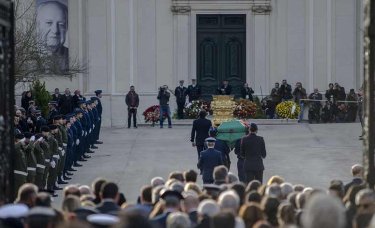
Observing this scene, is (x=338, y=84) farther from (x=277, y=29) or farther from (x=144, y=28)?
(x=144, y=28)

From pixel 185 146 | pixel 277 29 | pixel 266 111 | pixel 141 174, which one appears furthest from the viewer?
pixel 277 29

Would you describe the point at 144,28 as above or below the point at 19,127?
above

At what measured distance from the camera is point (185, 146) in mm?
35438

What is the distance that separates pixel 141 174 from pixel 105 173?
920 millimetres

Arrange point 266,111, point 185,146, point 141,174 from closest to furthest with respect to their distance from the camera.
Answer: point 141,174, point 185,146, point 266,111

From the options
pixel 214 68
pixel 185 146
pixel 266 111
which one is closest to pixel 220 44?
pixel 214 68

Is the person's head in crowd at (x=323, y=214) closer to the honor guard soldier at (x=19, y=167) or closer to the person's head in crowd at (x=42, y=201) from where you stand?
the person's head in crowd at (x=42, y=201)

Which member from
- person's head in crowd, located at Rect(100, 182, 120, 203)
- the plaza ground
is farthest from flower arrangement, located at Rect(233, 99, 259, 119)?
person's head in crowd, located at Rect(100, 182, 120, 203)

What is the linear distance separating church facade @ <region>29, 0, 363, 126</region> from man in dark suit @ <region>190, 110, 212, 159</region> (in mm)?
16442

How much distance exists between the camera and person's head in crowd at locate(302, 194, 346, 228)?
379 inches

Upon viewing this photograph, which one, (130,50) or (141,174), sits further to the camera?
(130,50)

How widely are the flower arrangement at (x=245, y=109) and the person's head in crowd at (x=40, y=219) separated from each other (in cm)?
2579

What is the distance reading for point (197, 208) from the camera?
45.2ft

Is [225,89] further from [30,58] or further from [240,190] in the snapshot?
[240,190]
